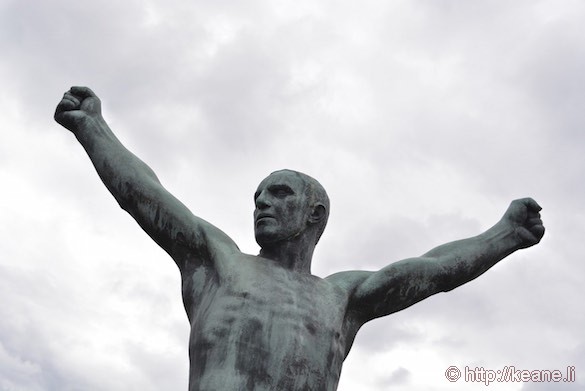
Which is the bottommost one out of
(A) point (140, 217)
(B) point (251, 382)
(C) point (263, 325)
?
(B) point (251, 382)

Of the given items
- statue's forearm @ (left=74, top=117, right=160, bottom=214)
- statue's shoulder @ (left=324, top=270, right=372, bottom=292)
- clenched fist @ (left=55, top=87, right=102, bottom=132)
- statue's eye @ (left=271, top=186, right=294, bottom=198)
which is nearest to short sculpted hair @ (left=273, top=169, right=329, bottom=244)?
statue's eye @ (left=271, top=186, right=294, bottom=198)

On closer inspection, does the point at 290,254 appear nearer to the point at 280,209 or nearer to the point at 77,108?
the point at 280,209

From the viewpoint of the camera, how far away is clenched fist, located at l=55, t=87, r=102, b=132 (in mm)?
8281

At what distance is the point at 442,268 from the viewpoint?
8445 millimetres

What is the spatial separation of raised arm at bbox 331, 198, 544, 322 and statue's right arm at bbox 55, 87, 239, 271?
1335mm

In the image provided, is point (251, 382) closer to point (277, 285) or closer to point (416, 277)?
point (277, 285)

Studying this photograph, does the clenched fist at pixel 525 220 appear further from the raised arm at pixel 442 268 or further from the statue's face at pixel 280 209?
the statue's face at pixel 280 209

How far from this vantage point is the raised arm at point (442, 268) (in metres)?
8.20

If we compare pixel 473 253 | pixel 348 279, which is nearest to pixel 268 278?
pixel 348 279

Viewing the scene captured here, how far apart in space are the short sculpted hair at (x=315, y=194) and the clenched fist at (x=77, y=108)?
6.47 feet

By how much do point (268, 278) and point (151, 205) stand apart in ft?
4.07

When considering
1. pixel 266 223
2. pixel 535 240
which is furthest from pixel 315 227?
pixel 535 240

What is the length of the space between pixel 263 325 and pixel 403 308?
163cm

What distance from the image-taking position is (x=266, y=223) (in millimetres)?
8078
